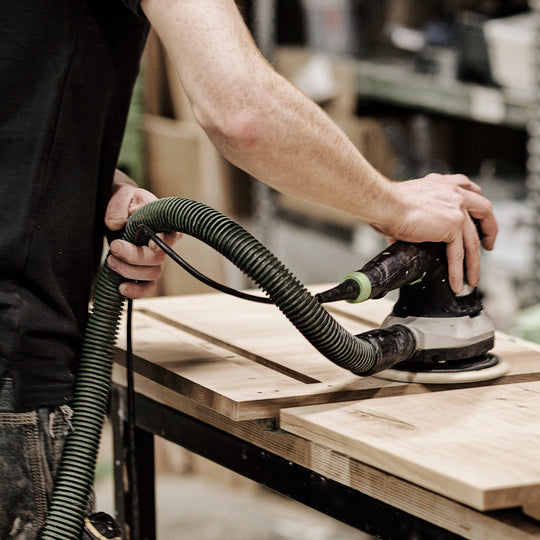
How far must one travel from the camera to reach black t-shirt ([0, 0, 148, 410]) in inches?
A: 46.8

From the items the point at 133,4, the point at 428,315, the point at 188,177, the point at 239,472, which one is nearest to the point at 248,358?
the point at 239,472

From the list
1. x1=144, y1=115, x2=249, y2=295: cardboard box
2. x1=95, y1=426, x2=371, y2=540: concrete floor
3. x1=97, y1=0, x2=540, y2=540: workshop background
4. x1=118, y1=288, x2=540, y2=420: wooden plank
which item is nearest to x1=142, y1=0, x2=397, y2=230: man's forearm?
x1=118, y1=288, x2=540, y2=420: wooden plank

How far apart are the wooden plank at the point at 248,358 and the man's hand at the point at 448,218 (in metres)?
0.18

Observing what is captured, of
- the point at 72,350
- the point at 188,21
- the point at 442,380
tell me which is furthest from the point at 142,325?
the point at 188,21

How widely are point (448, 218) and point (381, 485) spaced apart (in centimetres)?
41

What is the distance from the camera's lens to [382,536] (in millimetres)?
1198

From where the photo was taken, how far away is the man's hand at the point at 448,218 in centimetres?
135

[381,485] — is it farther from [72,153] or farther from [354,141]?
[354,141]

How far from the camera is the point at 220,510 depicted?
3.05m

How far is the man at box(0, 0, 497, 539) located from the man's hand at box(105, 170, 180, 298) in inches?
2.3

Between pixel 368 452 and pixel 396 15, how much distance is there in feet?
9.37

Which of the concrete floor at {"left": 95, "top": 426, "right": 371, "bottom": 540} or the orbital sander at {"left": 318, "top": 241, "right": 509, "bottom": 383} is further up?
the orbital sander at {"left": 318, "top": 241, "right": 509, "bottom": 383}

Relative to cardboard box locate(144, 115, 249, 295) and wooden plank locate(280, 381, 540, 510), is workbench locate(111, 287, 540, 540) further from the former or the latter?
cardboard box locate(144, 115, 249, 295)

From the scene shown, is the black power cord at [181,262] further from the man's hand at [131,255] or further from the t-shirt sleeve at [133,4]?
the t-shirt sleeve at [133,4]
